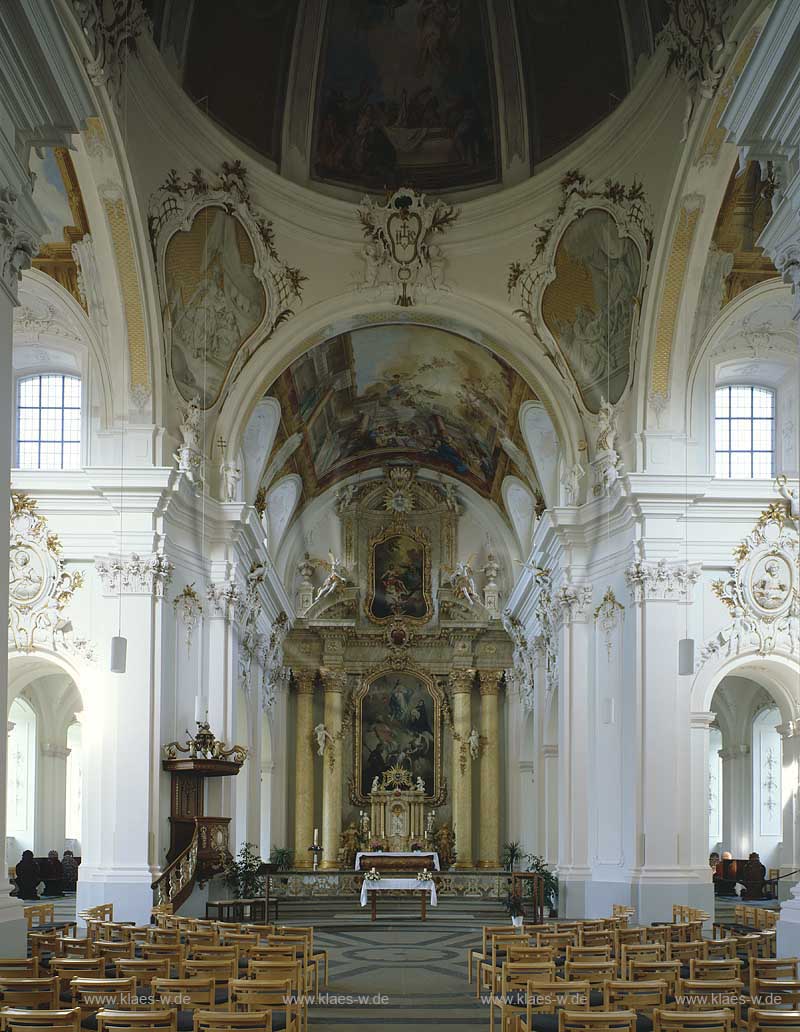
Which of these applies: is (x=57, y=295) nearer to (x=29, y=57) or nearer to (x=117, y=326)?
(x=117, y=326)

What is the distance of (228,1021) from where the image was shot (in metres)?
9.43

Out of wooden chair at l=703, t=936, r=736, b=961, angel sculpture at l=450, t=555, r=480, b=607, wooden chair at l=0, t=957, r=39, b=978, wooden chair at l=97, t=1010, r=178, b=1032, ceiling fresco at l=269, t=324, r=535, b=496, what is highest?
ceiling fresco at l=269, t=324, r=535, b=496

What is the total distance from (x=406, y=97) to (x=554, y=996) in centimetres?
1712

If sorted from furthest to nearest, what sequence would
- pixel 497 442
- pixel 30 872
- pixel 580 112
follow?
1. pixel 497 442
2. pixel 30 872
3. pixel 580 112

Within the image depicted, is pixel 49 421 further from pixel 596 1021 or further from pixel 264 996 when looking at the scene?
pixel 596 1021

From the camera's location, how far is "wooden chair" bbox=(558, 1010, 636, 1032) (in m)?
9.41

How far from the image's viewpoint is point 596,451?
82.2ft

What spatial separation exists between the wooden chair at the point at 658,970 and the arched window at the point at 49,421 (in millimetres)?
14288

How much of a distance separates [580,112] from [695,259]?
3.41 meters

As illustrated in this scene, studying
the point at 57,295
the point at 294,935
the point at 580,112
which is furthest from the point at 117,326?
the point at 294,935

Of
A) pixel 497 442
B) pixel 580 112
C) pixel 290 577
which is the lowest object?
pixel 290 577

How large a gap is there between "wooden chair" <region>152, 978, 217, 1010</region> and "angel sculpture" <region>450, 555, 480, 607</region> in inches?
1072

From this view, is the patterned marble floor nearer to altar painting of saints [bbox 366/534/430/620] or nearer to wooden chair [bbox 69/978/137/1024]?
wooden chair [bbox 69/978/137/1024]

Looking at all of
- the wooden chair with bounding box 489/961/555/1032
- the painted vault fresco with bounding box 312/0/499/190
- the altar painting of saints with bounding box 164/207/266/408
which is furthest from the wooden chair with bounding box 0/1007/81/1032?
the painted vault fresco with bounding box 312/0/499/190
